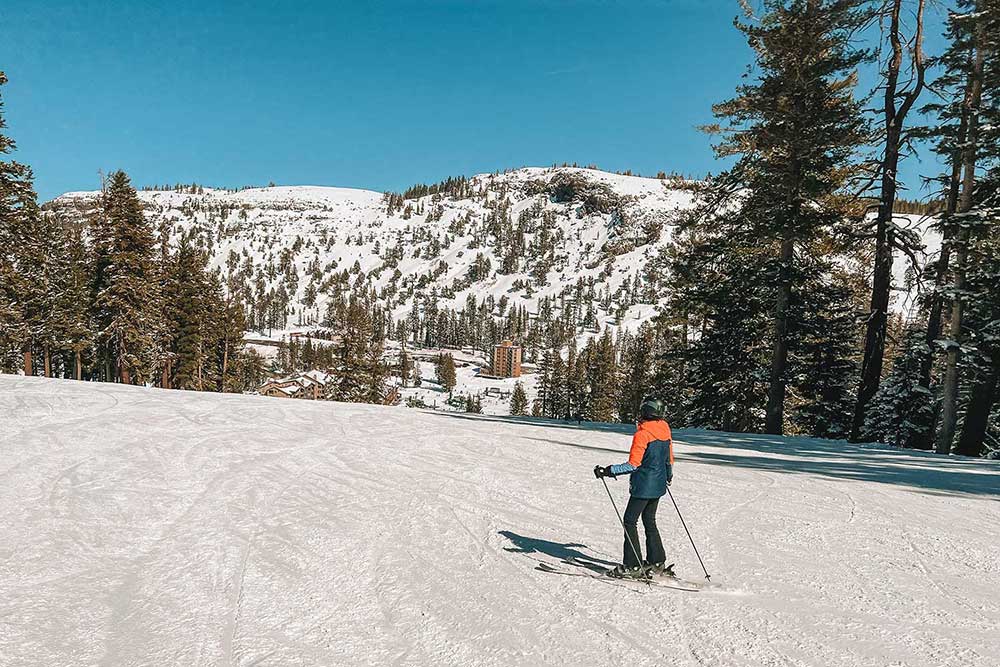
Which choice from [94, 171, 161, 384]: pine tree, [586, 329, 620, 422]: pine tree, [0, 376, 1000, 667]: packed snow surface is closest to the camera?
[0, 376, 1000, 667]: packed snow surface

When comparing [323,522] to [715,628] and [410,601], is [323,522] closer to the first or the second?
[410,601]

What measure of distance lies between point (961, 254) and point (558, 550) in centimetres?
1575

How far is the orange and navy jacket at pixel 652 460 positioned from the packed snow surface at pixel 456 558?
102cm

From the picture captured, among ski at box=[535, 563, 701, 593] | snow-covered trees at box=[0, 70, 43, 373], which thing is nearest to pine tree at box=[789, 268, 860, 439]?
ski at box=[535, 563, 701, 593]

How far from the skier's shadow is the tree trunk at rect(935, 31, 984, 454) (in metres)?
13.7

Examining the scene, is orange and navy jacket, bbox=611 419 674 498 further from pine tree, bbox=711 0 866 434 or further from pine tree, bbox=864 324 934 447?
pine tree, bbox=864 324 934 447

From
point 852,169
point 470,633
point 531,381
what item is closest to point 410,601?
point 470,633

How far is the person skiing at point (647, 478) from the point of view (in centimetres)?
511

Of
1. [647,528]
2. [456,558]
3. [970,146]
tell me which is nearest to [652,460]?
[647,528]

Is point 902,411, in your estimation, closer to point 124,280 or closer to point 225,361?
point 124,280

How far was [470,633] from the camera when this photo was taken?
433 centimetres

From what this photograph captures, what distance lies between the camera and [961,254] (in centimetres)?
1463

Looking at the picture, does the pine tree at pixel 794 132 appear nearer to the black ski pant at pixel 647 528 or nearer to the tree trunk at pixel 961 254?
the tree trunk at pixel 961 254

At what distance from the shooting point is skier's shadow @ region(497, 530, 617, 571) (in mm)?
5836
